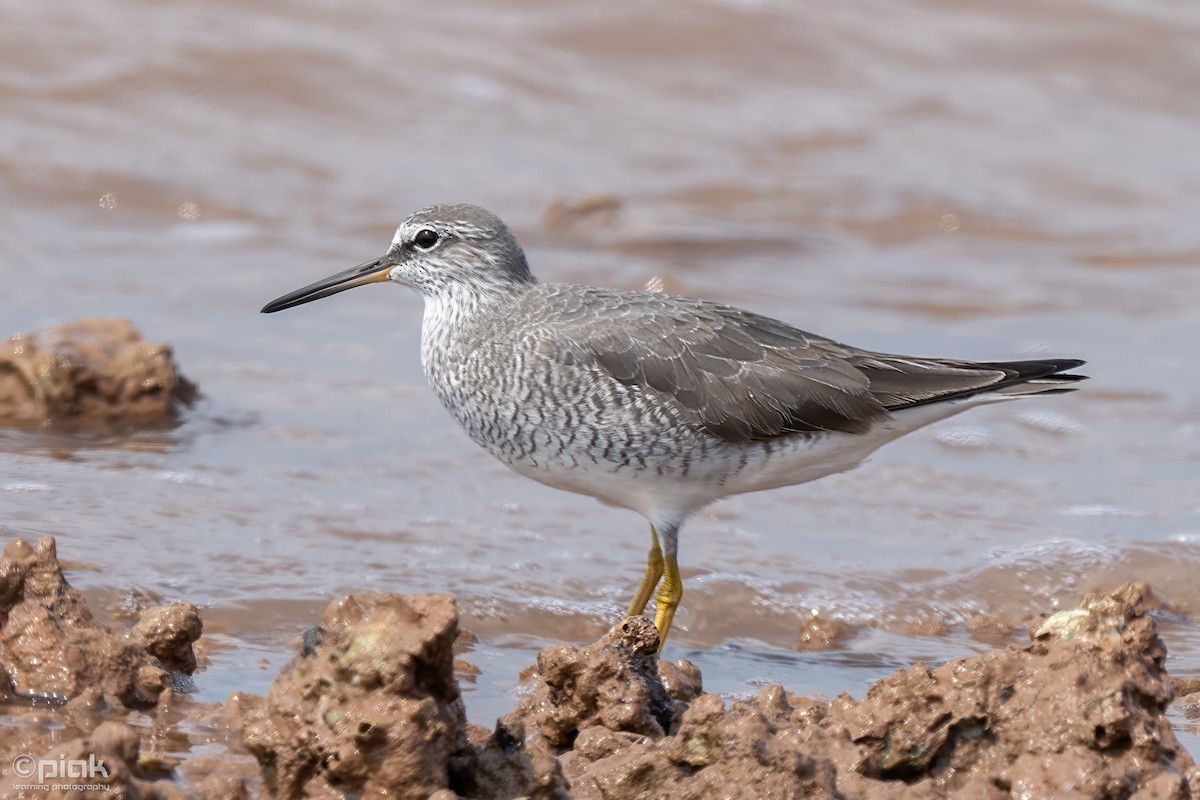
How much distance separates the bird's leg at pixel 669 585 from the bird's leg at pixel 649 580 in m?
0.07

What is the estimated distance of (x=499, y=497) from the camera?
8188mm

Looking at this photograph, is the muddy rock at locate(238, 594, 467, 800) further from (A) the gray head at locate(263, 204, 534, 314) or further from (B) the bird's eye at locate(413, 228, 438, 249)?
(B) the bird's eye at locate(413, 228, 438, 249)

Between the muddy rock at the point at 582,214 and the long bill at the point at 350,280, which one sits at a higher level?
the muddy rock at the point at 582,214

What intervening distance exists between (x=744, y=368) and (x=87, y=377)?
3.90m

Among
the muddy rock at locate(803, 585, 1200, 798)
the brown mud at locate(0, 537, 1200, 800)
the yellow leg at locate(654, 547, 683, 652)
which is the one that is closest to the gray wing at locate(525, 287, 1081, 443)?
the yellow leg at locate(654, 547, 683, 652)

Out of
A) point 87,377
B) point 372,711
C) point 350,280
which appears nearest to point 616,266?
point 87,377

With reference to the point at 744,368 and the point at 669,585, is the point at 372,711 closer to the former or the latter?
the point at 669,585

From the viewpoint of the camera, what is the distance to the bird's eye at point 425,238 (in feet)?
23.8

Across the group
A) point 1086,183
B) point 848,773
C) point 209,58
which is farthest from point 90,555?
point 1086,183

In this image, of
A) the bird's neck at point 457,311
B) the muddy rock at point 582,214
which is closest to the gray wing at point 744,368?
the bird's neck at point 457,311

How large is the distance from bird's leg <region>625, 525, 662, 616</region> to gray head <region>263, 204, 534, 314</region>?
134 cm

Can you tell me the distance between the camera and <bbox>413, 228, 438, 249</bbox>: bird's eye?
7.25 metres

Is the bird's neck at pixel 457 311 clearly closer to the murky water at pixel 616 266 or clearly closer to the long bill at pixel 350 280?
the long bill at pixel 350 280

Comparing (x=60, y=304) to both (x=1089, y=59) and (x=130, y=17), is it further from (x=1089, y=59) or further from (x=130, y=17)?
(x=1089, y=59)
